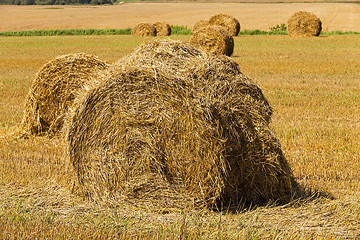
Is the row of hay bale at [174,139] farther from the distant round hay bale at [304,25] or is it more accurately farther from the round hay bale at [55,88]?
the distant round hay bale at [304,25]

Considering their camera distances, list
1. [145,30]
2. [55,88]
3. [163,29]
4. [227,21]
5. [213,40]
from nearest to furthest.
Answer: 1. [55,88]
2. [213,40]
3. [227,21]
4. [145,30]
5. [163,29]

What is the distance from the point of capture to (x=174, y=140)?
16.2 feet

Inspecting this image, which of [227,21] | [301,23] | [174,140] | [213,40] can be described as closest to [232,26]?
→ [227,21]

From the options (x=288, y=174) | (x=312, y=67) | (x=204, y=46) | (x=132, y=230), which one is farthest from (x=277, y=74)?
(x=132, y=230)

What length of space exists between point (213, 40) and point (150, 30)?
15129mm

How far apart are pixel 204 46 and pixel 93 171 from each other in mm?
15086

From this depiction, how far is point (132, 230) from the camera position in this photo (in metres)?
4.33

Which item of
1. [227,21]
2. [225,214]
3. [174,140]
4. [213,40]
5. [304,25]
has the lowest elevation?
[225,214]

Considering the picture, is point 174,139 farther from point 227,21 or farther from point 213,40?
point 227,21

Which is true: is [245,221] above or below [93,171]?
below

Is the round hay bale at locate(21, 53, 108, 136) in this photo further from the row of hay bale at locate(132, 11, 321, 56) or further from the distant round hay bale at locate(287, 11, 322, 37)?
the distant round hay bale at locate(287, 11, 322, 37)

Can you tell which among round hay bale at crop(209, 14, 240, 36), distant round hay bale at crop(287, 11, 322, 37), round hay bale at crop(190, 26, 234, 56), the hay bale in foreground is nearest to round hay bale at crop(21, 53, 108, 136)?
the hay bale in foreground

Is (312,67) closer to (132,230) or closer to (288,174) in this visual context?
(288,174)

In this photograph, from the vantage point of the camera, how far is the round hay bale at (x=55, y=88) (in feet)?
26.2
